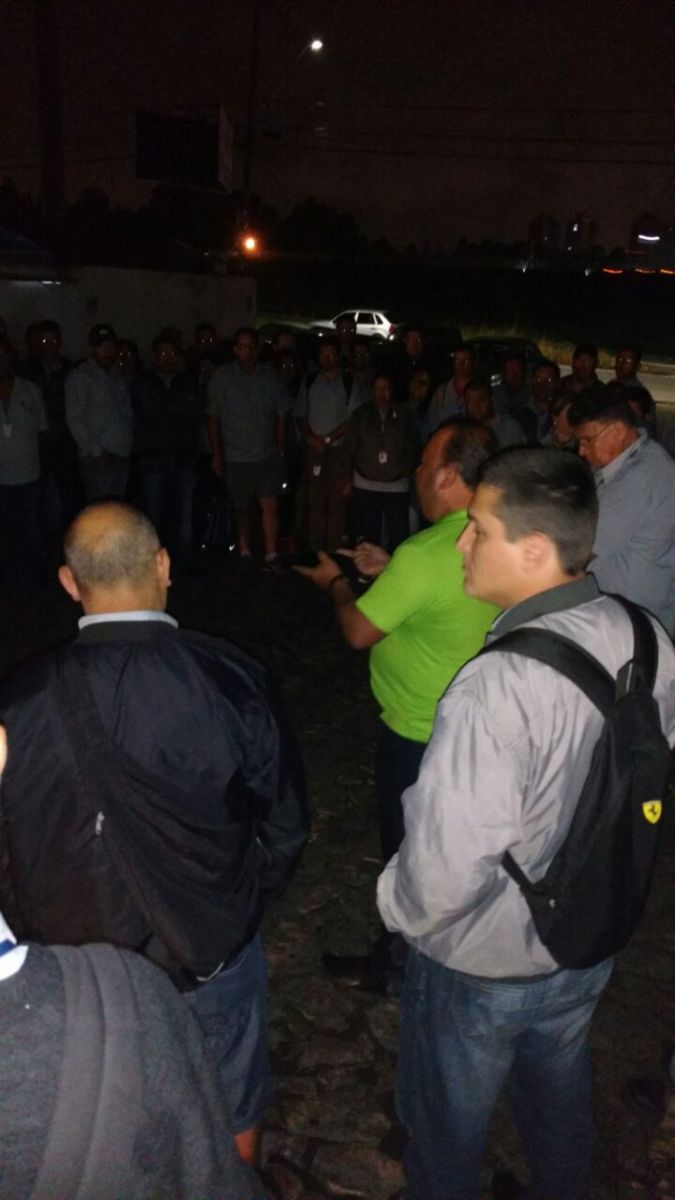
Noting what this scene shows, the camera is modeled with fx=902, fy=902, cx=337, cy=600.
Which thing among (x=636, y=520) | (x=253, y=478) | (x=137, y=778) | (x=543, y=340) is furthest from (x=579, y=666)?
(x=543, y=340)

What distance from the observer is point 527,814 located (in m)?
1.87

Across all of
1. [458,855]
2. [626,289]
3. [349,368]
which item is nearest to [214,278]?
[349,368]

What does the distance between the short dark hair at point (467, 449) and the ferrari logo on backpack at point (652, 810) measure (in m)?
1.33

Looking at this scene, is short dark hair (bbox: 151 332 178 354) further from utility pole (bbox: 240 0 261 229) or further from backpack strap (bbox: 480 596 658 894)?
utility pole (bbox: 240 0 261 229)

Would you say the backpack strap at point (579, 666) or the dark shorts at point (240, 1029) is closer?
the backpack strap at point (579, 666)

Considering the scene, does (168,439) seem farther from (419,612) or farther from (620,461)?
(419,612)

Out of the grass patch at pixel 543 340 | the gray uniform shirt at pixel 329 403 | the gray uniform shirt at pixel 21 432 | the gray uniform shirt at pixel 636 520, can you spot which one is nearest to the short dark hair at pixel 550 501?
the gray uniform shirt at pixel 636 520

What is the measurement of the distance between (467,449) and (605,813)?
56.6 inches

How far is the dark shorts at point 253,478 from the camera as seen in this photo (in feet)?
27.5

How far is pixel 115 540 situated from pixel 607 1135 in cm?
248

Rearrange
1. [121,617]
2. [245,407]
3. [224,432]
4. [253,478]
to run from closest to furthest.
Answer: [121,617] → [245,407] → [224,432] → [253,478]

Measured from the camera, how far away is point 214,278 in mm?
14727

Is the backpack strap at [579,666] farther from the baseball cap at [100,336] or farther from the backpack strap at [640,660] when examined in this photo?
the baseball cap at [100,336]

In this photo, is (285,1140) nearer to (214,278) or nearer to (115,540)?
(115,540)
